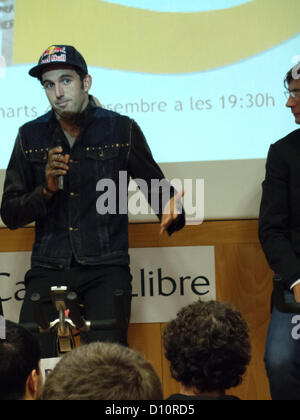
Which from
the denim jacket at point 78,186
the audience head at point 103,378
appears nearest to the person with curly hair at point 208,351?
the audience head at point 103,378

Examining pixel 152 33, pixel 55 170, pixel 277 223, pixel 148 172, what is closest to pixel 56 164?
pixel 55 170

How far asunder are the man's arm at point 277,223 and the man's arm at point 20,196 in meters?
0.79

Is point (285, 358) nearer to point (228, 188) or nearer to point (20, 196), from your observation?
point (228, 188)

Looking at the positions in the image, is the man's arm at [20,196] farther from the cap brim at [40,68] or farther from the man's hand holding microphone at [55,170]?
the cap brim at [40,68]

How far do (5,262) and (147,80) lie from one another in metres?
1.02

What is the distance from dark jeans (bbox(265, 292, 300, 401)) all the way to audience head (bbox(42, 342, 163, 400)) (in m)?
1.02

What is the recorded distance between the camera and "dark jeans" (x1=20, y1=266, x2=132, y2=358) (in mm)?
1926

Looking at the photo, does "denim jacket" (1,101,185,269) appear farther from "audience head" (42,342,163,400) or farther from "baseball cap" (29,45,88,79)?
"audience head" (42,342,163,400)

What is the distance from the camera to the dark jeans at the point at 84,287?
1926mm

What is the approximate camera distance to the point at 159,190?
2.11 meters

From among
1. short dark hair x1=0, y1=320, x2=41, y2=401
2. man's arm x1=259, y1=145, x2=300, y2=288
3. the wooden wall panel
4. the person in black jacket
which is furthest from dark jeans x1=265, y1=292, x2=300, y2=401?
short dark hair x1=0, y1=320, x2=41, y2=401

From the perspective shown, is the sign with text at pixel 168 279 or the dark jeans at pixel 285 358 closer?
the dark jeans at pixel 285 358

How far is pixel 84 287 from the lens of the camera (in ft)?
6.61
